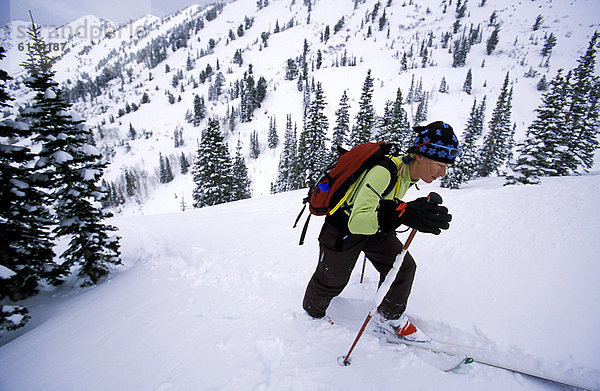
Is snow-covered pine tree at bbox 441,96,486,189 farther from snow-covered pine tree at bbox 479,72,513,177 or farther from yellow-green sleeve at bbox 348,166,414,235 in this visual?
yellow-green sleeve at bbox 348,166,414,235

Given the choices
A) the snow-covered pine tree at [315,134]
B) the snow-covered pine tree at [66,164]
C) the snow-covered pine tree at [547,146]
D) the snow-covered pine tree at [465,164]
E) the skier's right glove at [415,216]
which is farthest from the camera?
the snow-covered pine tree at [465,164]

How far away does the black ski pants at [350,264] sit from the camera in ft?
9.29

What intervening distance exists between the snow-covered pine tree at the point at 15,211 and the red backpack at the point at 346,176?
20.7 ft

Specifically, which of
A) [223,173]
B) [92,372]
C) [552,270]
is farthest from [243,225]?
[223,173]

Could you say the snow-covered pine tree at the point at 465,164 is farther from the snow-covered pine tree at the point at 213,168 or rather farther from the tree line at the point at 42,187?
the tree line at the point at 42,187

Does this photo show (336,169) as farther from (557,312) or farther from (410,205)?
(557,312)

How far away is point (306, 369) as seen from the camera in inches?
96.9

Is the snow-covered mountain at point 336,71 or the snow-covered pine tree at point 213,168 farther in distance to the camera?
the snow-covered mountain at point 336,71

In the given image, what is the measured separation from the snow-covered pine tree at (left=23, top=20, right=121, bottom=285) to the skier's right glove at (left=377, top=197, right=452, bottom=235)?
765 cm

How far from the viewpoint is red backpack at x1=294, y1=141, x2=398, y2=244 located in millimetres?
2506

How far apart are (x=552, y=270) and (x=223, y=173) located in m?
22.3

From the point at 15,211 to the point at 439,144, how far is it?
937 cm

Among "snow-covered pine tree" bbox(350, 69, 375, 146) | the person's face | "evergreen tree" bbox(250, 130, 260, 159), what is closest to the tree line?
the person's face

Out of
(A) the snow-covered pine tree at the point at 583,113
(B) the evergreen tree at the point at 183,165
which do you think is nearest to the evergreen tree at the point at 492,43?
(A) the snow-covered pine tree at the point at 583,113
